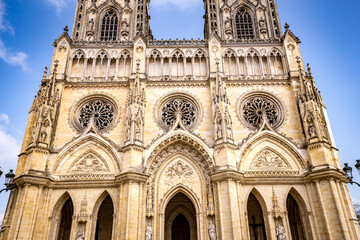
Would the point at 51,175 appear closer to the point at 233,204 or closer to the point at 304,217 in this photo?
the point at 233,204

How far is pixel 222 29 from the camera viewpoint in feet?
87.7

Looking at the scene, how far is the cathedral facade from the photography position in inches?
717

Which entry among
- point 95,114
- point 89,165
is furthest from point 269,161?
point 95,114

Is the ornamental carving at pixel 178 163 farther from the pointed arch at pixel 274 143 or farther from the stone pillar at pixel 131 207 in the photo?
the pointed arch at pixel 274 143

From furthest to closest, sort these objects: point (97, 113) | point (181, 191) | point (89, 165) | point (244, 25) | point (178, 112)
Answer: point (244, 25) → point (97, 113) → point (178, 112) → point (89, 165) → point (181, 191)

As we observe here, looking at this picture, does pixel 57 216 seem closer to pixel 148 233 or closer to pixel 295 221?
pixel 148 233

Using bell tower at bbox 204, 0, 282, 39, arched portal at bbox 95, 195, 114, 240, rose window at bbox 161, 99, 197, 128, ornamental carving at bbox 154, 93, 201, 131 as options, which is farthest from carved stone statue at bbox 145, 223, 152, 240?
bell tower at bbox 204, 0, 282, 39

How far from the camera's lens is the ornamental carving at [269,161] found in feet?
66.5

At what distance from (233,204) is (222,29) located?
16.1 metres

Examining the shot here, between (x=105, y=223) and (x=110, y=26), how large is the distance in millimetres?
17644

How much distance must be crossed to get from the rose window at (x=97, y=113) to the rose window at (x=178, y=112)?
3976 millimetres

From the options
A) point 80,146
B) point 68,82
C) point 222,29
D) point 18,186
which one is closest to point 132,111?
point 80,146

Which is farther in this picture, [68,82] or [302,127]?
[68,82]

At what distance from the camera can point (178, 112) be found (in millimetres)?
22000
